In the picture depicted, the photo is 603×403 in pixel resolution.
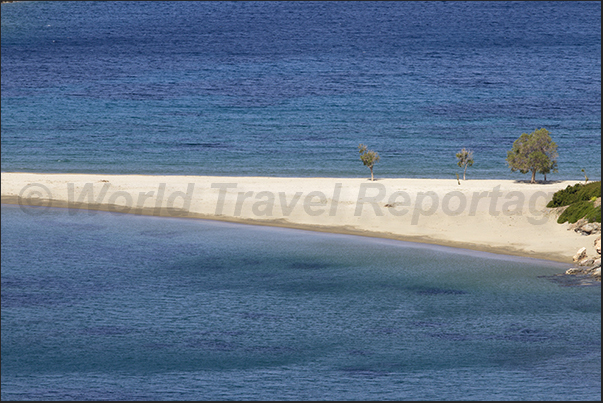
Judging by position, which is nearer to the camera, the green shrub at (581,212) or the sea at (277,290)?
the sea at (277,290)

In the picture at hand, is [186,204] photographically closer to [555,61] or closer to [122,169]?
[122,169]

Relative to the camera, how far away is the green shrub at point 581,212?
5600cm

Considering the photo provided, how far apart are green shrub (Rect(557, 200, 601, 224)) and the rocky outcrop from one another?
457 cm

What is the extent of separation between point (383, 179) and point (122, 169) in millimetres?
34987

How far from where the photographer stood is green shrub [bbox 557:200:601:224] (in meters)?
56.0

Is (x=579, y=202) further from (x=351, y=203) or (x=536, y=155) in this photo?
(x=351, y=203)

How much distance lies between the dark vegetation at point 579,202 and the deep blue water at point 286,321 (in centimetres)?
736

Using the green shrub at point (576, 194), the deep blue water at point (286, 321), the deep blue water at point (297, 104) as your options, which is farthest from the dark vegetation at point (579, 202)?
the deep blue water at point (297, 104)

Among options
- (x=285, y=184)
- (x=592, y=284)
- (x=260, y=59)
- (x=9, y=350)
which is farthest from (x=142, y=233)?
(x=260, y=59)

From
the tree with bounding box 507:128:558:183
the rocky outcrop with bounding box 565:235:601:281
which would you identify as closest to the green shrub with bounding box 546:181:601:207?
the rocky outcrop with bounding box 565:235:601:281

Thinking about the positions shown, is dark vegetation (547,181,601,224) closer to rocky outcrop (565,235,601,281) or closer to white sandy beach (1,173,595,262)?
white sandy beach (1,173,595,262)

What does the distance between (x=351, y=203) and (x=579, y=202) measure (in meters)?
20.2

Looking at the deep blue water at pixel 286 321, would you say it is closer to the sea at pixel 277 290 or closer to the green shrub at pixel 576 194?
the sea at pixel 277 290

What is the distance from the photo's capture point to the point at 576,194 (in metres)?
61.4
